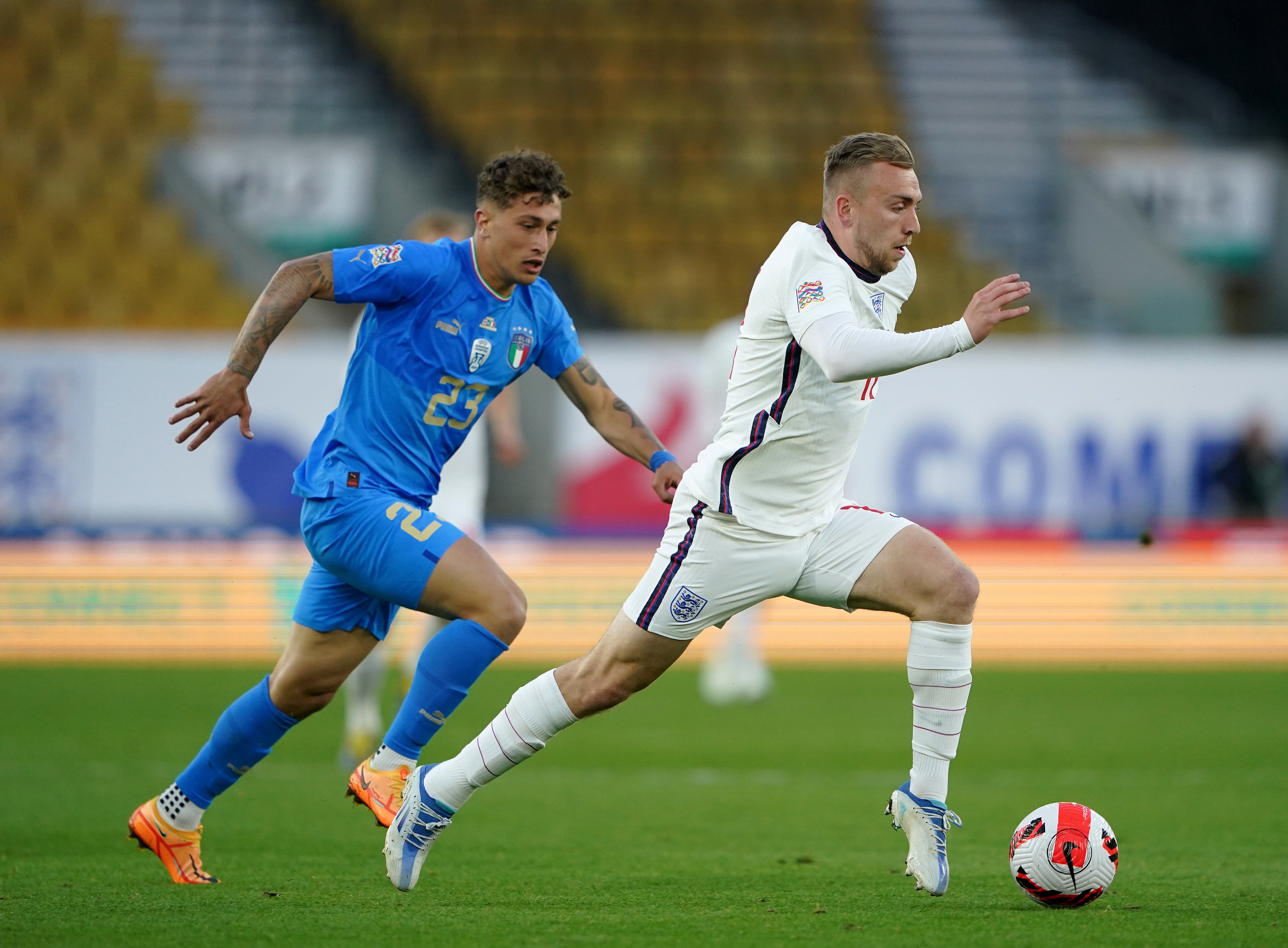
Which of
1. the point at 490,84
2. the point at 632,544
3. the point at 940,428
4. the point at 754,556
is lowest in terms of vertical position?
the point at 632,544

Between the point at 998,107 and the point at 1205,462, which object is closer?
the point at 1205,462

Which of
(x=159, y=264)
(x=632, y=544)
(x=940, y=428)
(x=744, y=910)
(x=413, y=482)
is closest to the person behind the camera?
(x=744, y=910)

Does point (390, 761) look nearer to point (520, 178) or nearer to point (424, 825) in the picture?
point (424, 825)

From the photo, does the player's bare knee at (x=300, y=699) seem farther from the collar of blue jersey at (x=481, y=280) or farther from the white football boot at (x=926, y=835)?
the white football boot at (x=926, y=835)

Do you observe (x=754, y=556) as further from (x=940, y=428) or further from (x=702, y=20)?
(x=702, y=20)

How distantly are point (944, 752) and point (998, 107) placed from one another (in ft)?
55.7

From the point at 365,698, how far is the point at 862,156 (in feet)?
15.4

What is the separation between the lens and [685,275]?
18.9 metres

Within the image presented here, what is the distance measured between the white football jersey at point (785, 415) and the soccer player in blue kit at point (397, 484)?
51 centimetres

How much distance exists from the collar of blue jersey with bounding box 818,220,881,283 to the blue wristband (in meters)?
0.96

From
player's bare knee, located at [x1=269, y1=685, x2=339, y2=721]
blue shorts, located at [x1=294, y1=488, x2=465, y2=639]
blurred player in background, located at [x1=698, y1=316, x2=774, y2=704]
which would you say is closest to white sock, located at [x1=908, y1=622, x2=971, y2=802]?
blue shorts, located at [x1=294, y1=488, x2=465, y2=639]

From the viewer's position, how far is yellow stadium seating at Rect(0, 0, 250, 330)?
1828 centimetres

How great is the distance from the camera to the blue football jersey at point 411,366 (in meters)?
5.19

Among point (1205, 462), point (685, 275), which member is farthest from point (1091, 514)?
point (685, 275)
